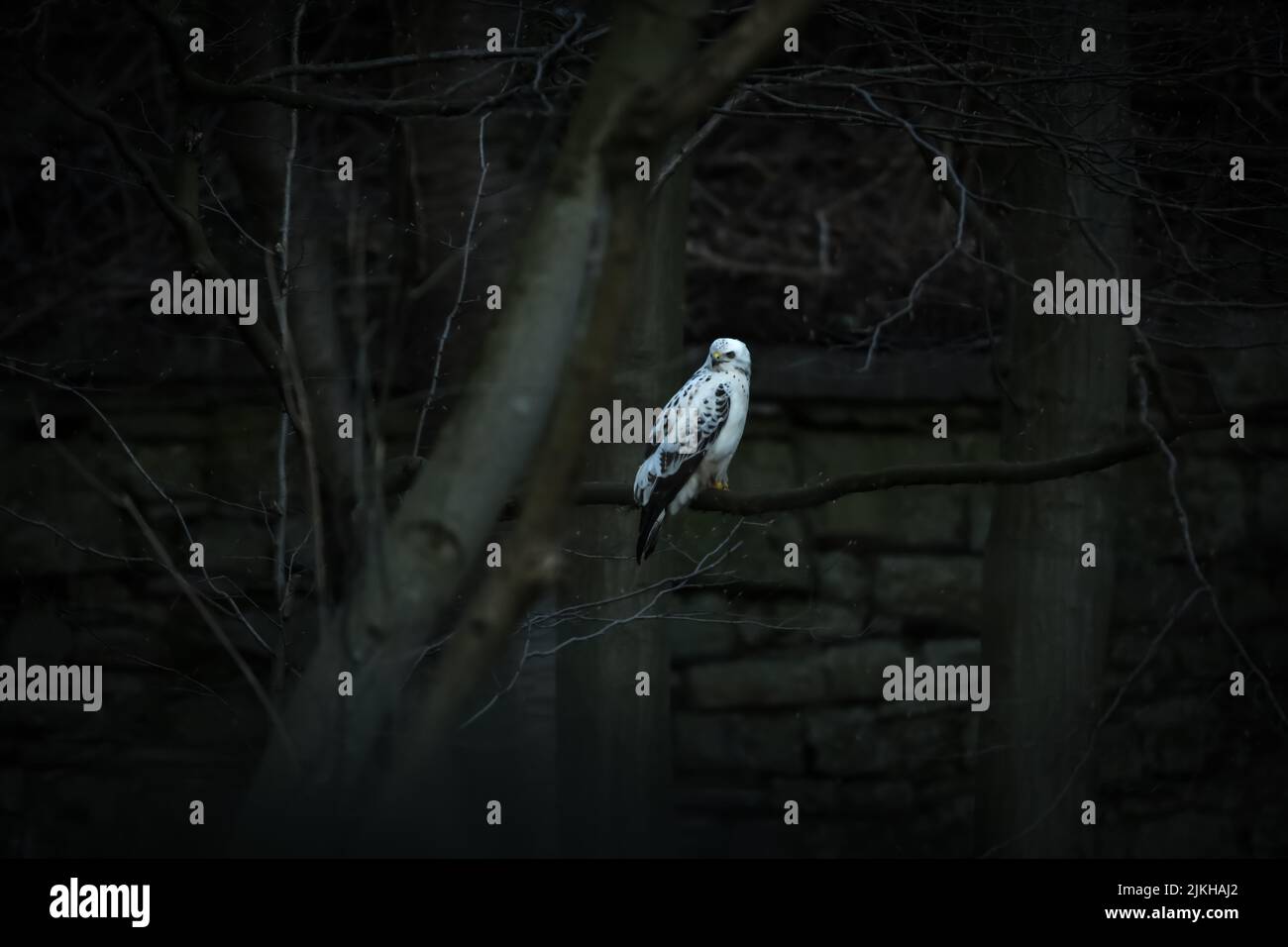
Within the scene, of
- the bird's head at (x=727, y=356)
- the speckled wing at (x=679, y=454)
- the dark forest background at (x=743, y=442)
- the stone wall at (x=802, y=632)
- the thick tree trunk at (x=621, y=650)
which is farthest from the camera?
the stone wall at (x=802, y=632)

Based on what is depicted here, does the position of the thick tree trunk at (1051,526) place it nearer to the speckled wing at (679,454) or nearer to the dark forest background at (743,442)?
the dark forest background at (743,442)

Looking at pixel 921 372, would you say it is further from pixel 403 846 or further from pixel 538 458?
pixel 538 458

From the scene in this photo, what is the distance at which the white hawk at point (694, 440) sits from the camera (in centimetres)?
335

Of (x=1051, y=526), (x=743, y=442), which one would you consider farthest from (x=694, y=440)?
(x=743, y=442)

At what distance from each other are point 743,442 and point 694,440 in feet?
3.64

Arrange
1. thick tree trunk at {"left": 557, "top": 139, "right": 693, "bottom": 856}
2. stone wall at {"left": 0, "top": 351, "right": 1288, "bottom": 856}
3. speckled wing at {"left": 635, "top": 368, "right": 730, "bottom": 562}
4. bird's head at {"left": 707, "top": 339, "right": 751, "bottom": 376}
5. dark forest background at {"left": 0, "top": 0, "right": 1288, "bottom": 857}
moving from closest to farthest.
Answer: dark forest background at {"left": 0, "top": 0, "right": 1288, "bottom": 857} → speckled wing at {"left": 635, "top": 368, "right": 730, "bottom": 562} → thick tree trunk at {"left": 557, "top": 139, "right": 693, "bottom": 856} → bird's head at {"left": 707, "top": 339, "right": 751, "bottom": 376} → stone wall at {"left": 0, "top": 351, "right": 1288, "bottom": 856}

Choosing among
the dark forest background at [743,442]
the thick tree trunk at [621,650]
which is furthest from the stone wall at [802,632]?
the thick tree trunk at [621,650]

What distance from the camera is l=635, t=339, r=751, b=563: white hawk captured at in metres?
3.35

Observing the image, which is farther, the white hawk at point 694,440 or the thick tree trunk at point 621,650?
the thick tree trunk at point 621,650

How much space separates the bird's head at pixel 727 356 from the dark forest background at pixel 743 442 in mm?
165

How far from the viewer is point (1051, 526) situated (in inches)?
142

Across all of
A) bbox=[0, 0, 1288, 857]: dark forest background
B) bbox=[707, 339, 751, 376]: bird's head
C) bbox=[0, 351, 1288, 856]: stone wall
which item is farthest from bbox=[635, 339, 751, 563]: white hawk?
bbox=[0, 351, 1288, 856]: stone wall

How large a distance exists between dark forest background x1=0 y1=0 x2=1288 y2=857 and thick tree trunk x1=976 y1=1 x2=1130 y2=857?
1 centimetres

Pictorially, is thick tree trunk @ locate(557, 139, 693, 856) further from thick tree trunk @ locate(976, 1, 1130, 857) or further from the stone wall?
thick tree trunk @ locate(976, 1, 1130, 857)
